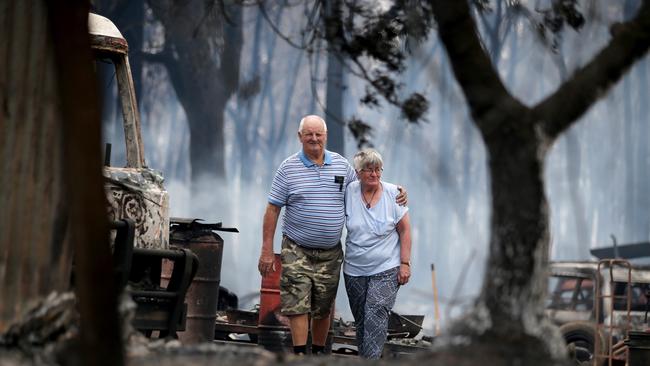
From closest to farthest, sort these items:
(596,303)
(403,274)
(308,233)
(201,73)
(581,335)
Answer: (308,233) → (403,274) → (596,303) → (581,335) → (201,73)

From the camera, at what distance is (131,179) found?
27.9 feet

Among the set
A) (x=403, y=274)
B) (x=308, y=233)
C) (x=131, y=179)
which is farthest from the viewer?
(x=403, y=274)

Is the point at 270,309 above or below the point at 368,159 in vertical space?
below

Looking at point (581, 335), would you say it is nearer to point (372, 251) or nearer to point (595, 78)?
point (372, 251)

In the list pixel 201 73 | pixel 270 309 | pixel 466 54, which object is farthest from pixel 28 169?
pixel 201 73

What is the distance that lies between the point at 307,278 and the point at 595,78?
372 centimetres

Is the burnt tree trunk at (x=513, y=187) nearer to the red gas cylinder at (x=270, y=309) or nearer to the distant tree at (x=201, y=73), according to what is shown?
the red gas cylinder at (x=270, y=309)

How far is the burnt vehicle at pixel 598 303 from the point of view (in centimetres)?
1800

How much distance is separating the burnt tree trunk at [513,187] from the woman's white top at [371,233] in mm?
3399

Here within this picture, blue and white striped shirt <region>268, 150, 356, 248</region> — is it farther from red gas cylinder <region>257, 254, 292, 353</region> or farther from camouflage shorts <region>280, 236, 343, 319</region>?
red gas cylinder <region>257, 254, 292, 353</region>

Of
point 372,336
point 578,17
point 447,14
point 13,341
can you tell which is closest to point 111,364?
point 13,341

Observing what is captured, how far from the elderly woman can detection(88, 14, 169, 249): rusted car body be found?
138cm

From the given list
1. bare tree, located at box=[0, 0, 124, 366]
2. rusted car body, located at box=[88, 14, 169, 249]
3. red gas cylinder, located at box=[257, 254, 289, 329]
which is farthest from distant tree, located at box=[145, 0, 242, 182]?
bare tree, located at box=[0, 0, 124, 366]

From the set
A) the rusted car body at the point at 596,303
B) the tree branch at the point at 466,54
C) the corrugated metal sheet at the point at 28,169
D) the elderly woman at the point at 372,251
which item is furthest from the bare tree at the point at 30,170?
the rusted car body at the point at 596,303
